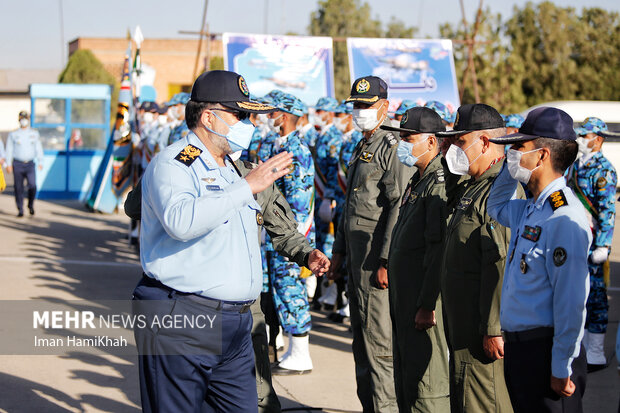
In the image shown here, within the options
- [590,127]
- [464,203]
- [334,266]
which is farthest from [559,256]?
[590,127]

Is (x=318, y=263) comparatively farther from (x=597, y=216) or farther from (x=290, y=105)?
(x=597, y=216)

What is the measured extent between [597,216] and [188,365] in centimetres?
480

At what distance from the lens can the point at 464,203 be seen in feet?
13.4

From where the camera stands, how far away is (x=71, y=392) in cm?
589

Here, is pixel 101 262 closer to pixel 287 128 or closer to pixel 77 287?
pixel 77 287

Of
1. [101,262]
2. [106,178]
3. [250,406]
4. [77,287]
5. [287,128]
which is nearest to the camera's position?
[250,406]

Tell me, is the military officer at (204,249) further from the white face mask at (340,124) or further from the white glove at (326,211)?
the white face mask at (340,124)

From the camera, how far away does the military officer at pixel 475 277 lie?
12.6ft

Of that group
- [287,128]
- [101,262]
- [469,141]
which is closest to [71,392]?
[287,128]

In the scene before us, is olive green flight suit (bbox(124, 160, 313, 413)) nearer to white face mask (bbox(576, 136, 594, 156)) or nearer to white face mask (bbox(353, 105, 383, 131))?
white face mask (bbox(353, 105, 383, 131))

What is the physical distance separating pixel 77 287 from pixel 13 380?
3.85 m

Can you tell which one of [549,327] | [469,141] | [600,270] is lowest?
[600,270]

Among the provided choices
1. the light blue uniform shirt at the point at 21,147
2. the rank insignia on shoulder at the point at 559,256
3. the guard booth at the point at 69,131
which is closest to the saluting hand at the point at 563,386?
the rank insignia on shoulder at the point at 559,256

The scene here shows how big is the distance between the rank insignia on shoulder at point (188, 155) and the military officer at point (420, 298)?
64.8 inches
